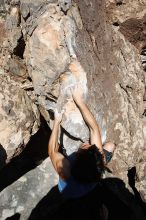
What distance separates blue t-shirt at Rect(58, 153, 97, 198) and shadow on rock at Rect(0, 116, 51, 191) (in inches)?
63.2

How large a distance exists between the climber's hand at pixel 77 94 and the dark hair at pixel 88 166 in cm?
72

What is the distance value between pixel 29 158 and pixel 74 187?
6.59ft

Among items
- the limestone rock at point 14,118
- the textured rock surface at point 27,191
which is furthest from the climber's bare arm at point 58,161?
the textured rock surface at point 27,191

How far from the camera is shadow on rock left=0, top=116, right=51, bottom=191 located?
18.6 feet

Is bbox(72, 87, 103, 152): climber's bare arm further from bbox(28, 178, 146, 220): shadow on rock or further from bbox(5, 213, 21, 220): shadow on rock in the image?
bbox(5, 213, 21, 220): shadow on rock

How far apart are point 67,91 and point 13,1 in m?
1.31

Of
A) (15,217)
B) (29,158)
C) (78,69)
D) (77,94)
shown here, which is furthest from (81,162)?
(29,158)

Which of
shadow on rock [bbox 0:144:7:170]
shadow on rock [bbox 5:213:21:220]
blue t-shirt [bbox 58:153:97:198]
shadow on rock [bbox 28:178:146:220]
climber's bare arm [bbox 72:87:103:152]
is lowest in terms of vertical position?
shadow on rock [bbox 28:178:146:220]

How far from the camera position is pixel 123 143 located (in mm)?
5148

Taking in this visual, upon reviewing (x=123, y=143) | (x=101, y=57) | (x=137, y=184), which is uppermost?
(x=101, y=57)

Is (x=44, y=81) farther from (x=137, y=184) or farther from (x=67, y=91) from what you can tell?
(x=137, y=184)

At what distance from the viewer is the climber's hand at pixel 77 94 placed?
4.38 metres

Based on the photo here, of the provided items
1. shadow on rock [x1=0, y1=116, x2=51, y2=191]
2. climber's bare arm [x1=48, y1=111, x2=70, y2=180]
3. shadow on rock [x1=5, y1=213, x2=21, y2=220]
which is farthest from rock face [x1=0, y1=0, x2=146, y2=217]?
shadow on rock [x1=5, y1=213, x2=21, y2=220]

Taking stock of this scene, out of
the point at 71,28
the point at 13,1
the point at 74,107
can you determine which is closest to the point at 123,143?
the point at 74,107
